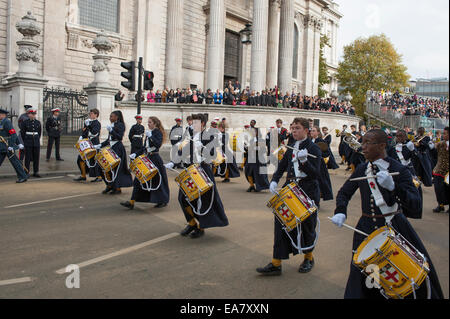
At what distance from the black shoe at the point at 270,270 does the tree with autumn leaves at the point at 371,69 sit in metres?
56.3

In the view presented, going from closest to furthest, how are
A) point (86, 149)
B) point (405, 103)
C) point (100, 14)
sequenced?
point (86, 149) < point (100, 14) < point (405, 103)

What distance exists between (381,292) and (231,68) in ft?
118

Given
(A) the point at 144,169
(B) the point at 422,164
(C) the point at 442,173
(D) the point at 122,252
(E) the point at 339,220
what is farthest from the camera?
(B) the point at 422,164

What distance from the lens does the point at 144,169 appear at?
7777mm

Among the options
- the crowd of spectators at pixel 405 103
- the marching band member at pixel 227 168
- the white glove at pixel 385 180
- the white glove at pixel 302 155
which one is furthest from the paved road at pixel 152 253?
the crowd of spectators at pixel 405 103

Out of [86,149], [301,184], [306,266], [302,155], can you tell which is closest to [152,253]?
[306,266]

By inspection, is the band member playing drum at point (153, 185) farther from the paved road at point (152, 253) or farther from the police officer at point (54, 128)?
the police officer at point (54, 128)

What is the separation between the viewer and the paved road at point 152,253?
165 inches

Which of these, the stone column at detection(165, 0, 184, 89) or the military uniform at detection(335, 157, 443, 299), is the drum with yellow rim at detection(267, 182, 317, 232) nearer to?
the military uniform at detection(335, 157, 443, 299)

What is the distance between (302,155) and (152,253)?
247cm

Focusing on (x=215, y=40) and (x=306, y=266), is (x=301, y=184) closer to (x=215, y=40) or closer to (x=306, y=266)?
(x=306, y=266)

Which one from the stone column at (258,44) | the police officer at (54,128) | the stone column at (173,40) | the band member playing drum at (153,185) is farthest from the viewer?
the stone column at (258,44)

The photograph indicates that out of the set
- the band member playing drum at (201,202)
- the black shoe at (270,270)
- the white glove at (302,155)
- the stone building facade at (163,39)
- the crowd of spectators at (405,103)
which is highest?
the stone building facade at (163,39)

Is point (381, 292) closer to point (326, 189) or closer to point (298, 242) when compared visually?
point (298, 242)
